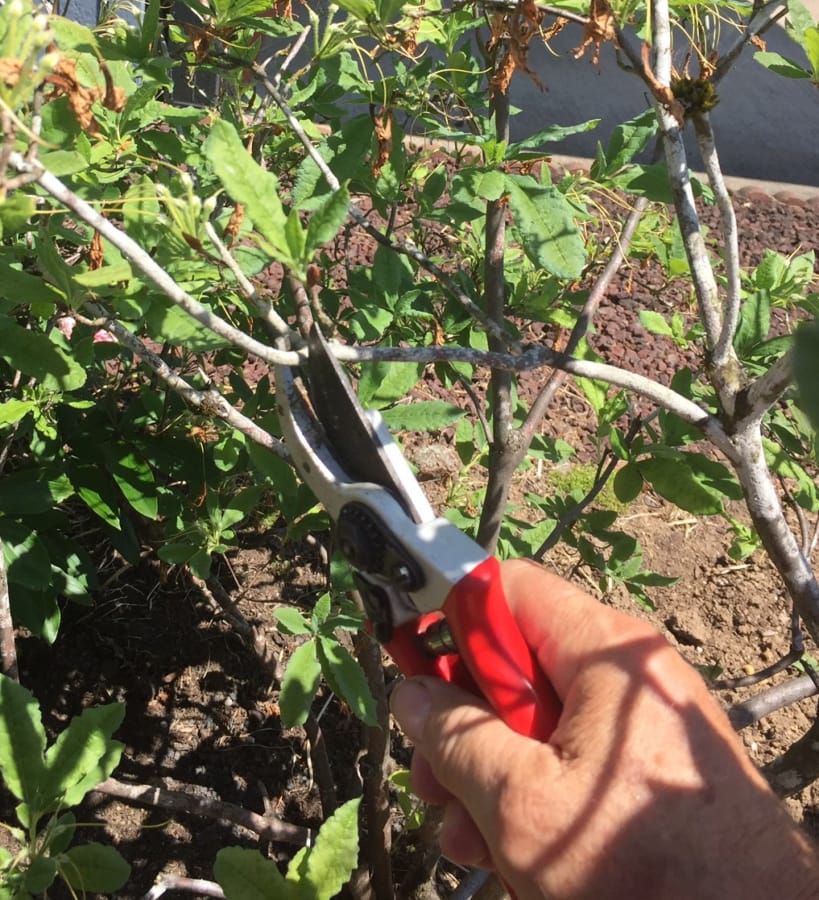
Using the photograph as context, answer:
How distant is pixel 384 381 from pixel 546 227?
323 millimetres

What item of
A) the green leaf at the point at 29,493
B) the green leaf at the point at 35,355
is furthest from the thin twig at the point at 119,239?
the green leaf at the point at 29,493

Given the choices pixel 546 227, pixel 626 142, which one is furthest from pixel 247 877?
pixel 626 142

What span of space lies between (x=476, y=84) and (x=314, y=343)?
83cm

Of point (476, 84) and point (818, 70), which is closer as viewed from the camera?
point (818, 70)

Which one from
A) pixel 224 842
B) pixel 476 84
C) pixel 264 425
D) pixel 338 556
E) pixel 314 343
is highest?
pixel 476 84

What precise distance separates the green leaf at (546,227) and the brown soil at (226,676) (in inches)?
24.2

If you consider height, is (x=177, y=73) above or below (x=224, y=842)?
above

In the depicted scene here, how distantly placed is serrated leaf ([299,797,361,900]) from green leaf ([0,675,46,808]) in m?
0.37

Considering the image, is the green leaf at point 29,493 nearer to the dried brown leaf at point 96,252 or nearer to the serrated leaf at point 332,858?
the dried brown leaf at point 96,252

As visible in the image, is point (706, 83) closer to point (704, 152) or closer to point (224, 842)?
point (704, 152)

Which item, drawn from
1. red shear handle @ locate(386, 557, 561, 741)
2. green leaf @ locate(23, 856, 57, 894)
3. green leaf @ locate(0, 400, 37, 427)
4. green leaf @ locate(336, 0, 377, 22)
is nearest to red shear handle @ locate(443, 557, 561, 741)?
red shear handle @ locate(386, 557, 561, 741)

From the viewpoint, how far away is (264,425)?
1.37 metres

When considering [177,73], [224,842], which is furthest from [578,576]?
[177,73]

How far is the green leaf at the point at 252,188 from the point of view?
2.73 feet
